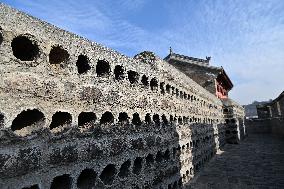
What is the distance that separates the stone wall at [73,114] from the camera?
14.8ft

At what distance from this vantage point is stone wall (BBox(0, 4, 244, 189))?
4.52 m

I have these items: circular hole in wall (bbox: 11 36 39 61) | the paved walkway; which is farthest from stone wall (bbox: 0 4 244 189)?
the paved walkway

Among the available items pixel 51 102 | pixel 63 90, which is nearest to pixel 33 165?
pixel 51 102

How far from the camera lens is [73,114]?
5.65 m

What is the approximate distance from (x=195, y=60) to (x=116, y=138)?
29.6 m

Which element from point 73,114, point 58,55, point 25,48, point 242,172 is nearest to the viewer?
point 25,48

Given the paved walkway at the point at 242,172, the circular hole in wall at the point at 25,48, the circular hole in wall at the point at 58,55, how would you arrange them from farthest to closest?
1. the paved walkway at the point at 242,172
2. the circular hole in wall at the point at 58,55
3. the circular hole in wall at the point at 25,48

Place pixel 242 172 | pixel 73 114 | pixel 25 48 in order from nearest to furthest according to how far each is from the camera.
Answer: pixel 25 48, pixel 73 114, pixel 242 172

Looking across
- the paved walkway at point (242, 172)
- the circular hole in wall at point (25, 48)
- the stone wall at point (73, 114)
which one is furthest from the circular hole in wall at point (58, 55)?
the paved walkway at point (242, 172)

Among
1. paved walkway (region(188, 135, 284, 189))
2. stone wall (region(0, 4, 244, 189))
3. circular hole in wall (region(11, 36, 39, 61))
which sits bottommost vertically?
paved walkway (region(188, 135, 284, 189))

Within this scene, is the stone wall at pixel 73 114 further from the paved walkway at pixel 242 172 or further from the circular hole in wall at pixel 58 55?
the paved walkway at pixel 242 172

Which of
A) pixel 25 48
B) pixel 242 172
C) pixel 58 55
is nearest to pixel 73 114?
pixel 58 55

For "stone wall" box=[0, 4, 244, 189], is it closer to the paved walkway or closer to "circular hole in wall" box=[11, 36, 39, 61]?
"circular hole in wall" box=[11, 36, 39, 61]

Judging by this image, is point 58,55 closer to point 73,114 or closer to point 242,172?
point 73,114
